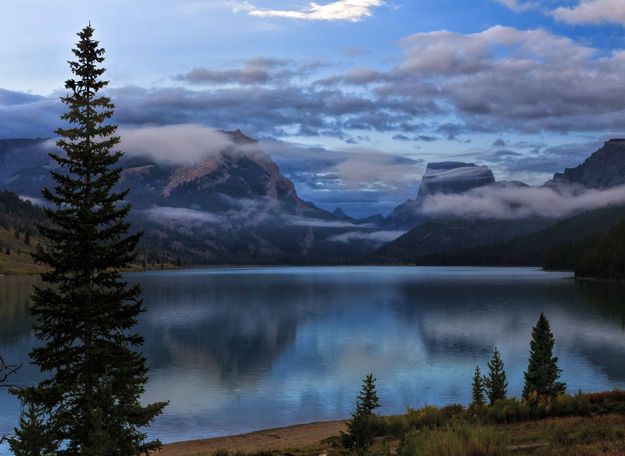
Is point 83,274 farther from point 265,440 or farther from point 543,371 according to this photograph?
point 543,371

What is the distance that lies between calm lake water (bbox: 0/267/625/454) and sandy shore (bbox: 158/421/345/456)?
3.33 meters

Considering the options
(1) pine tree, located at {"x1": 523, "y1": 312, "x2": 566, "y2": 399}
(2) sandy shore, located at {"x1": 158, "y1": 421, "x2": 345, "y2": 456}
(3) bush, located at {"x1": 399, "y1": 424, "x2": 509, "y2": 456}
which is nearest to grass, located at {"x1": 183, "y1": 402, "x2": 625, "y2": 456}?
(3) bush, located at {"x1": 399, "y1": 424, "x2": 509, "y2": 456}

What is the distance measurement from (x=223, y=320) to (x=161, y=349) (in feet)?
125

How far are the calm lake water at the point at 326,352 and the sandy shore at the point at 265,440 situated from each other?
3327 millimetres

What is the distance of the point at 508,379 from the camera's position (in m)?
62.1

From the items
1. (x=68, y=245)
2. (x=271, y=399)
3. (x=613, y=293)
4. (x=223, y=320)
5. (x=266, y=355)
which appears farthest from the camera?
(x=613, y=293)

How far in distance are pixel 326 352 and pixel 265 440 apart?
44.0 metres

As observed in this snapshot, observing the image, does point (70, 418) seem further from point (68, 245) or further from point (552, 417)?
point (552, 417)

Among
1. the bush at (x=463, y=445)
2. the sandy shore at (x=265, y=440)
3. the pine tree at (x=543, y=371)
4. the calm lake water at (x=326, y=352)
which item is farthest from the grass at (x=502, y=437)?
the calm lake water at (x=326, y=352)

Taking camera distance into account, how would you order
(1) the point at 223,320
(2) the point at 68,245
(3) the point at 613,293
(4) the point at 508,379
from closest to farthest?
(2) the point at 68,245 → (4) the point at 508,379 → (1) the point at 223,320 → (3) the point at 613,293

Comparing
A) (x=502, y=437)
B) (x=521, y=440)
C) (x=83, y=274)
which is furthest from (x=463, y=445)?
(x=83, y=274)

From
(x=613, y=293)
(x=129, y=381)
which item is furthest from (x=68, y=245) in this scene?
(x=613, y=293)

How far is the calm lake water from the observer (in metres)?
52.8

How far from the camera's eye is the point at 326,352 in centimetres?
8369
